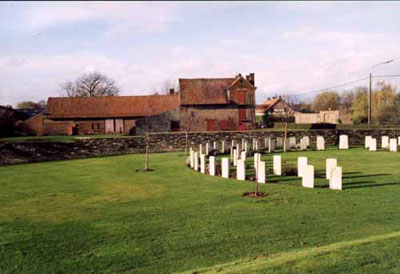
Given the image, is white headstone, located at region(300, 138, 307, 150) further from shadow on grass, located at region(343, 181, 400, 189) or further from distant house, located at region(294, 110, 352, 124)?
distant house, located at region(294, 110, 352, 124)

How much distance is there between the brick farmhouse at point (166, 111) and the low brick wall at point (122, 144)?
15772mm

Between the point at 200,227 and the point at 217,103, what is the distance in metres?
37.0

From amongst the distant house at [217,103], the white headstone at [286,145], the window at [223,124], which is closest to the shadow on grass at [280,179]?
the white headstone at [286,145]

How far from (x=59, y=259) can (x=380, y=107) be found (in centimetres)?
5673

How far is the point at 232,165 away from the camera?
17.6m

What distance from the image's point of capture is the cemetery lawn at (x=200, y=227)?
18.5 feet

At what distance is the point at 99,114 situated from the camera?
2035 inches

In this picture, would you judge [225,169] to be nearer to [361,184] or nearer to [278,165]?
[278,165]

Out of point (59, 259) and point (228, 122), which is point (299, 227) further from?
point (228, 122)

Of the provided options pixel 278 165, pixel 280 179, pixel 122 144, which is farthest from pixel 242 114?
pixel 280 179

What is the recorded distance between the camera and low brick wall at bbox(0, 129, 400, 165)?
22203mm

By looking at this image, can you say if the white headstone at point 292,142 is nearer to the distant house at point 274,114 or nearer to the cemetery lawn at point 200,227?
the cemetery lawn at point 200,227

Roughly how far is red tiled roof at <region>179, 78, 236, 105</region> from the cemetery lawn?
30921mm

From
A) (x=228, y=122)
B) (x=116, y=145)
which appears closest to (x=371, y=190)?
(x=116, y=145)
